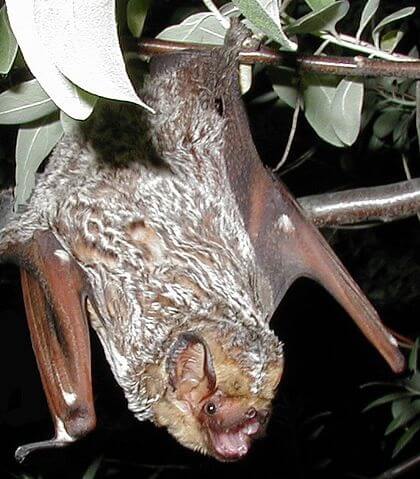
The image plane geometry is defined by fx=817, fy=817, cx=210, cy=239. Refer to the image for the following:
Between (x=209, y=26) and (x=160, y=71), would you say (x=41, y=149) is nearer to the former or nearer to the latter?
(x=160, y=71)

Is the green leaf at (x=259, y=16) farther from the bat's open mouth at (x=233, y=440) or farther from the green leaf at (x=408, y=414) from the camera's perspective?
the green leaf at (x=408, y=414)

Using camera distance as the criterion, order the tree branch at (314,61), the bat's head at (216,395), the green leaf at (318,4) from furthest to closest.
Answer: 1. the bat's head at (216,395)
2. the tree branch at (314,61)
3. the green leaf at (318,4)

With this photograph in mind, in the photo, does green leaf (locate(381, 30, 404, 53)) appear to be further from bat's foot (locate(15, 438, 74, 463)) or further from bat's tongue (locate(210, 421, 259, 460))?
bat's foot (locate(15, 438, 74, 463))

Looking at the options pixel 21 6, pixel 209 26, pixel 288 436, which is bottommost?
pixel 288 436

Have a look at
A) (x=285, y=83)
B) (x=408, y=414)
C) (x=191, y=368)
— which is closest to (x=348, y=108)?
(x=285, y=83)

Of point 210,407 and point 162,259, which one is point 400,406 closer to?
point 210,407

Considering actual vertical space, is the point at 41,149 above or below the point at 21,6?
below

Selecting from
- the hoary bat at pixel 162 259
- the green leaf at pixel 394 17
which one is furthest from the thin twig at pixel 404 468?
the green leaf at pixel 394 17

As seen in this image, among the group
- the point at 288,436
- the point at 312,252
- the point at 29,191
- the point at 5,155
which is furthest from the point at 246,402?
the point at 288,436
